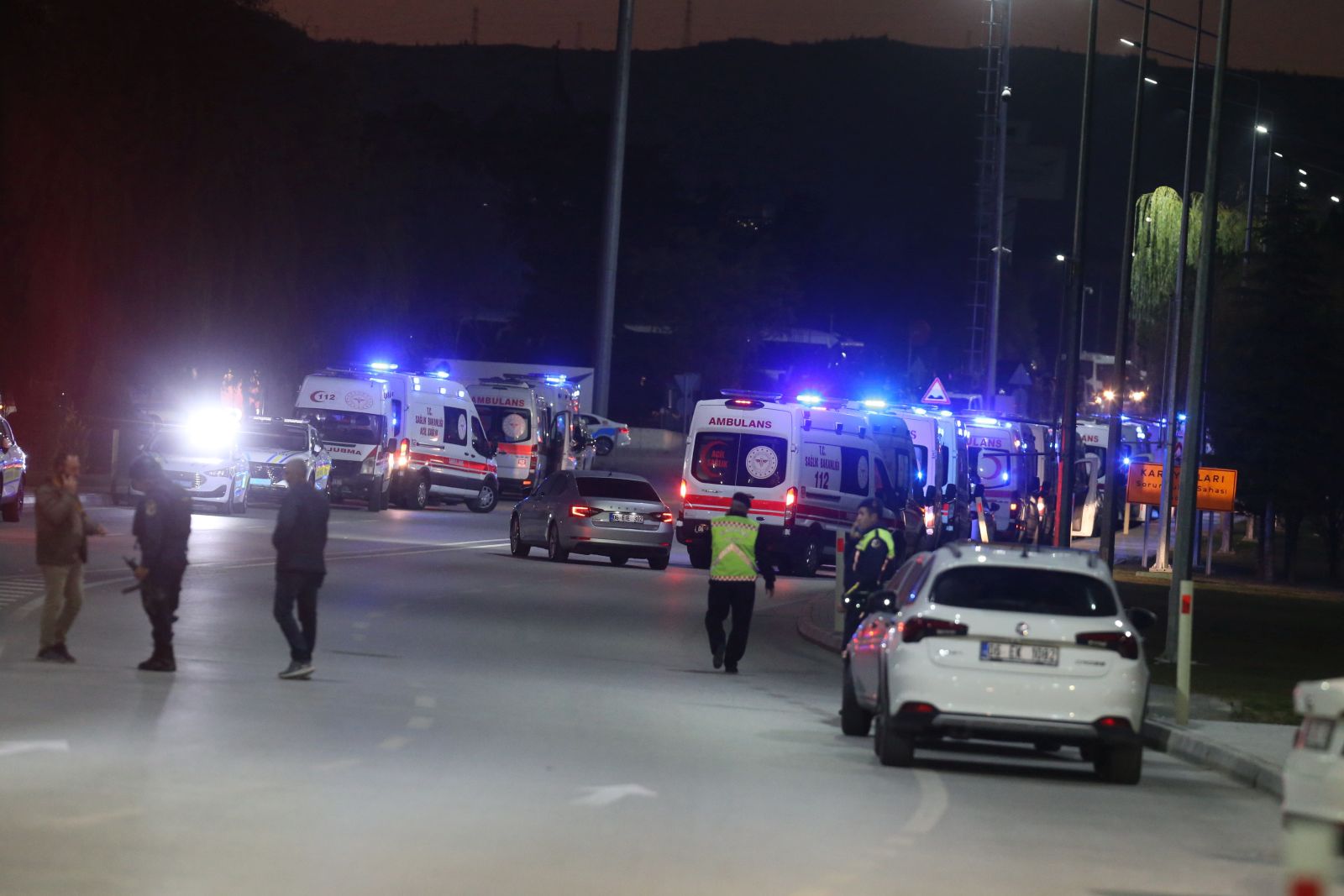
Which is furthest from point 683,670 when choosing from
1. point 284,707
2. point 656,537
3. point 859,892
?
point 656,537

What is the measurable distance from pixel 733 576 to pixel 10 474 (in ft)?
65.8

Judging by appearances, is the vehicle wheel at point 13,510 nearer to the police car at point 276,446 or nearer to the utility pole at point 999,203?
the police car at point 276,446

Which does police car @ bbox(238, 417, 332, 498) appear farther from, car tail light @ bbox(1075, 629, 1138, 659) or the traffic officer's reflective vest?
car tail light @ bbox(1075, 629, 1138, 659)

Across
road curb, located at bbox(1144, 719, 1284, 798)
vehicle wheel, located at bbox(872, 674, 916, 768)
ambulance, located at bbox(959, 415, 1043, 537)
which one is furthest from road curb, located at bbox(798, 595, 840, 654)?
ambulance, located at bbox(959, 415, 1043, 537)

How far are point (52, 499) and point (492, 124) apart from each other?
105 meters

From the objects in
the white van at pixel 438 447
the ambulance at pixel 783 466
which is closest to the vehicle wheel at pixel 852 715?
the ambulance at pixel 783 466

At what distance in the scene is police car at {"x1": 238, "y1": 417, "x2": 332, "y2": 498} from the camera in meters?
42.7

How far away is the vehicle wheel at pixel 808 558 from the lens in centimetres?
3484

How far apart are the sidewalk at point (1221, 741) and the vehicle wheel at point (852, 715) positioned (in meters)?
2.47

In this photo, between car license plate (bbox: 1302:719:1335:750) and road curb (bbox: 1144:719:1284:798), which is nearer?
car license plate (bbox: 1302:719:1335:750)

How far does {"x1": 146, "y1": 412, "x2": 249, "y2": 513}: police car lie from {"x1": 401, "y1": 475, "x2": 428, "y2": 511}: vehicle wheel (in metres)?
8.10

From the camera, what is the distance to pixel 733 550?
64.2 ft

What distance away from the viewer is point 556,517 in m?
34.7

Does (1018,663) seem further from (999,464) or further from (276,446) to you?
(999,464)
